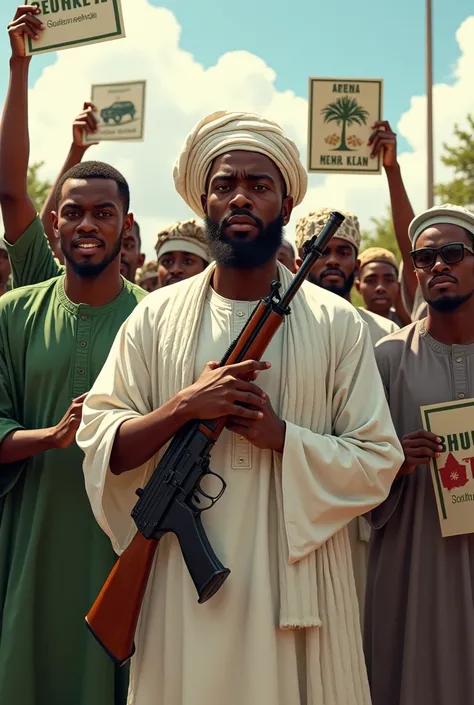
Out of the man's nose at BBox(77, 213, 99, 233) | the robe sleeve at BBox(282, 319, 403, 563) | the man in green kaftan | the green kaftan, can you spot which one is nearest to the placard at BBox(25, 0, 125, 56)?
the man in green kaftan

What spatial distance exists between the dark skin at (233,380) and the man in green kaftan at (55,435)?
51 centimetres

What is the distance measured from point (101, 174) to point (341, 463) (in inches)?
73.8

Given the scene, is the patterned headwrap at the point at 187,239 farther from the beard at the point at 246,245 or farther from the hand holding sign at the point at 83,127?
the beard at the point at 246,245

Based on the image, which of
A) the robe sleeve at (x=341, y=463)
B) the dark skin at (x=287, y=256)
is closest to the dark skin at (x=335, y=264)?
the dark skin at (x=287, y=256)

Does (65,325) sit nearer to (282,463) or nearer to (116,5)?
(282,463)

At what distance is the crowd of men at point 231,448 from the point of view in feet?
9.29

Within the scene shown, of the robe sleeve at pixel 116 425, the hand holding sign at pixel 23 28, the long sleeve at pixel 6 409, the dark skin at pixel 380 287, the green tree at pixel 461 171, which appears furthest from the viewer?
the green tree at pixel 461 171

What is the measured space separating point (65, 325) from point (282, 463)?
1.34 meters

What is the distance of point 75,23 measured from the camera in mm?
4602

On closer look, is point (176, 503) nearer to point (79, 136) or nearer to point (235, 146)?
point (235, 146)

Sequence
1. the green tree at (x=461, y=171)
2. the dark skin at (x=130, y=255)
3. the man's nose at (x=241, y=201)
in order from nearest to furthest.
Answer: the man's nose at (x=241, y=201)
the dark skin at (x=130, y=255)
the green tree at (x=461, y=171)

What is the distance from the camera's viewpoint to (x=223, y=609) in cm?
282

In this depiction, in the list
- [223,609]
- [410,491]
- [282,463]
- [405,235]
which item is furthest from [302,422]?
[405,235]

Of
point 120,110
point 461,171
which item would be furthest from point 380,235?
point 120,110
